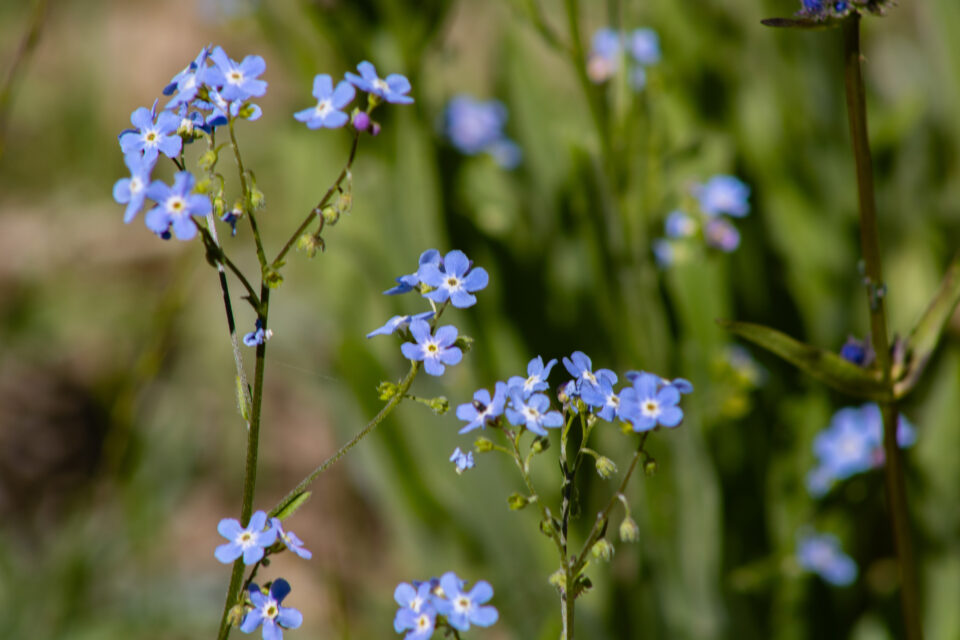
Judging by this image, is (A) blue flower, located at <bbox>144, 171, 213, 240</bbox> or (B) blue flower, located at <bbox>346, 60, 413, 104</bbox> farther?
(B) blue flower, located at <bbox>346, 60, 413, 104</bbox>

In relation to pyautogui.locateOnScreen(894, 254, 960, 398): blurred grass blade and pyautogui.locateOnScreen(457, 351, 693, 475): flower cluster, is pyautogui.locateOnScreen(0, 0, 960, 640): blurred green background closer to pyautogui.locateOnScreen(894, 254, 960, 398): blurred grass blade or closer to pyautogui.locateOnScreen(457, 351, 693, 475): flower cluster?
pyautogui.locateOnScreen(894, 254, 960, 398): blurred grass blade

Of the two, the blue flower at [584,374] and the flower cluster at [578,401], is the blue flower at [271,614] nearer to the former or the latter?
the flower cluster at [578,401]

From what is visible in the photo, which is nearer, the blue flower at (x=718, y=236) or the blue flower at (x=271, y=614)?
the blue flower at (x=271, y=614)

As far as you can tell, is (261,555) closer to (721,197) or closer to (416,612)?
(416,612)

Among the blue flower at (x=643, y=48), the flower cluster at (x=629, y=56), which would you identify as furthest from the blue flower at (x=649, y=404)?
the blue flower at (x=643, y=48)

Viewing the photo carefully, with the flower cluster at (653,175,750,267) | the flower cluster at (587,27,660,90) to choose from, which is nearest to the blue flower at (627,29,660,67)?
the flower cluster at (587,27,660,90)
